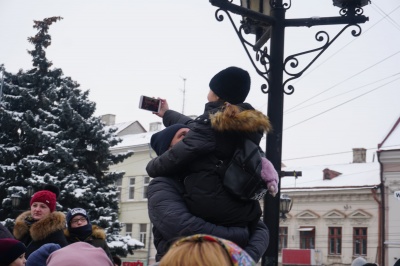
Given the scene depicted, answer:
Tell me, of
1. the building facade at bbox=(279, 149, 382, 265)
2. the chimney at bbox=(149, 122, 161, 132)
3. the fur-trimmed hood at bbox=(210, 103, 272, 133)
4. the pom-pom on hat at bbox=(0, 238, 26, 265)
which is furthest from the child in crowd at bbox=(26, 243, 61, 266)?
the chimney at bbox=(149, 122, 161, 132)

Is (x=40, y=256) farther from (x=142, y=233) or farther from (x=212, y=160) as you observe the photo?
(x=142, y=233)

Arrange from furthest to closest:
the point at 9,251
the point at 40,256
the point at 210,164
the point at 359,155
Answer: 1. the point at 359,155
2. the point at 40,256
3. the point at 9,251
4. the point at 210,164

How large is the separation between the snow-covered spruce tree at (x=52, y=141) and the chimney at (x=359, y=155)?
24009mm

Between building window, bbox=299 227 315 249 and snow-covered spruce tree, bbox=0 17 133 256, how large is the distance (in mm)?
19274

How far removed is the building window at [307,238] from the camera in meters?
43.6

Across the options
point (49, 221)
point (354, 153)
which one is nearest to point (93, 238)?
point (49, 221)

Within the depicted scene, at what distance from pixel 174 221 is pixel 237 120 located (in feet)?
2.14

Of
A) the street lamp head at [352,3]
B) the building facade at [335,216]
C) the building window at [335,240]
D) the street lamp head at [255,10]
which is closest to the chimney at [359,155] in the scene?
the building facade at [335,216]

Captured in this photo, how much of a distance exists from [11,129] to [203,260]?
2643 cm

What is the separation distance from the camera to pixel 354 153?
158ft

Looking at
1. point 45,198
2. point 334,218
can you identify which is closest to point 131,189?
point 334,218

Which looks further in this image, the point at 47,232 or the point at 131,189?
the point at 131,189

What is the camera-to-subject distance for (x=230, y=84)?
3.97 meters

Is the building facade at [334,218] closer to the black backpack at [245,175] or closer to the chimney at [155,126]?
the chimney at [155,126]
